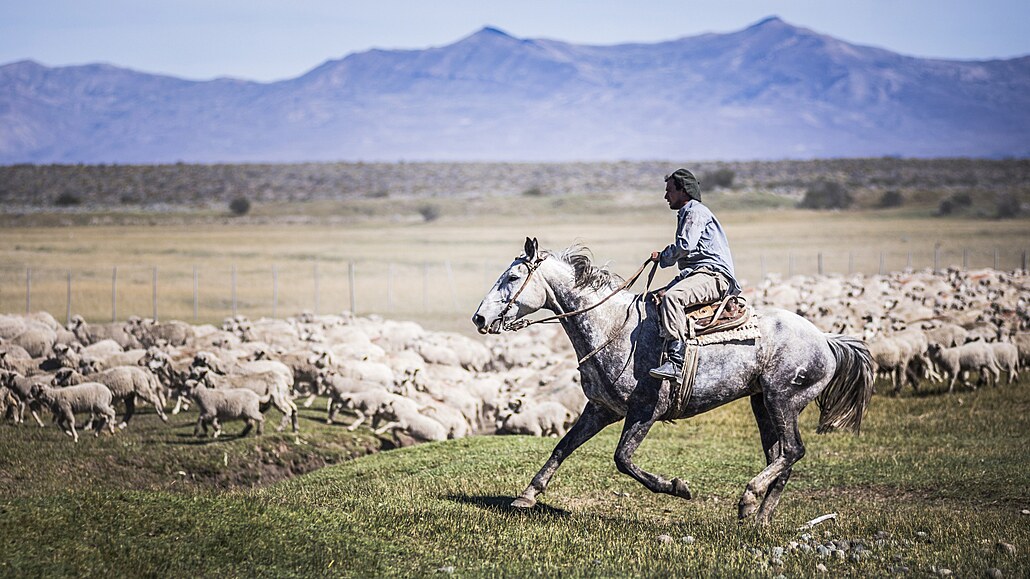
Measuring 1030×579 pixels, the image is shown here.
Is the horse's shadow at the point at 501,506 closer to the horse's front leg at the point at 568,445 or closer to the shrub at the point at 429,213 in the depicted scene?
the horse's front leg at the point at 568,445

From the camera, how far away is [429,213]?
→ 3332 inches

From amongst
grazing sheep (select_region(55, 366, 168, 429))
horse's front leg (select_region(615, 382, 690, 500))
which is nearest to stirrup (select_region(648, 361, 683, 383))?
horse's front leg (select_region(615, 382, 690, 500))

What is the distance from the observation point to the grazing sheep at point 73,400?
1700 cm

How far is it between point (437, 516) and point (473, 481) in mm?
3265

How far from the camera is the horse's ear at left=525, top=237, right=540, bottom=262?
34.7 feet

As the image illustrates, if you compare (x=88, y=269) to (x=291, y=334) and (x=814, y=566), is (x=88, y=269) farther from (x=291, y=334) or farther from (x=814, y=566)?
(x=814, y=566)

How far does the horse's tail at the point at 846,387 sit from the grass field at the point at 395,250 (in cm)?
1798

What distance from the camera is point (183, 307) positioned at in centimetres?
3894

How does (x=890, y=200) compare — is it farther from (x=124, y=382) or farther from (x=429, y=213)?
(x=124, y=382)

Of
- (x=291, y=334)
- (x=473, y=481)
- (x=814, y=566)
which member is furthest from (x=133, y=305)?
(x=814, y=566)

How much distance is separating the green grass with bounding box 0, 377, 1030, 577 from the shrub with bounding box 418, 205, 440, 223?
65.3m

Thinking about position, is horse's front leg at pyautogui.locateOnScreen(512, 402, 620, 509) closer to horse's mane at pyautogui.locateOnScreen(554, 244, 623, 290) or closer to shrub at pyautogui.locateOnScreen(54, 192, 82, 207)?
horse's mane at pyautogui.locateOnScreen(554, 244, 623, 290)

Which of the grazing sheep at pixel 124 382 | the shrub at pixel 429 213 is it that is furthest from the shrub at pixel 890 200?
the grazing sheep at pixel 124 382

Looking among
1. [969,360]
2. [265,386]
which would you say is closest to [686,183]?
[265,386]
